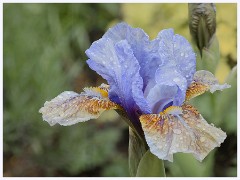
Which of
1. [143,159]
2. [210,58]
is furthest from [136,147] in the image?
[210,58]

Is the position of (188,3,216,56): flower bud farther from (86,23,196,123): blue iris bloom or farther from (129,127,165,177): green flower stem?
(129,127,165,177): green flower stem

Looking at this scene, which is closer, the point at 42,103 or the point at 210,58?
the point at 210,58

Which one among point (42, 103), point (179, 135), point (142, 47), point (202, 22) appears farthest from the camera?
point (42, 103)

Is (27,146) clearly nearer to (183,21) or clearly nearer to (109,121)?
(109,121)

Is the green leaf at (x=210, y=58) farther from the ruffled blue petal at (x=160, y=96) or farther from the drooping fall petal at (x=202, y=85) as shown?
the ruffled blue petal at (x=160, y=96)

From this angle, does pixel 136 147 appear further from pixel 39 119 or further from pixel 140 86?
pixel 39 119

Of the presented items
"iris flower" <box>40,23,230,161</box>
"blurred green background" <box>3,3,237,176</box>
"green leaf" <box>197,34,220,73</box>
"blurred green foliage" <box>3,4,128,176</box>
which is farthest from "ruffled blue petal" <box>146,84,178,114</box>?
"blurred green foliage" <box>3,4,128,176</box>

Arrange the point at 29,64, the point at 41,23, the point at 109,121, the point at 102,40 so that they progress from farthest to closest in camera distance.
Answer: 1. the point at 109,121
2. the point at 41,23
3. the point at 29,64
4. the point at 102,40

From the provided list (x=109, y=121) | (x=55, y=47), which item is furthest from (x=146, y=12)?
(x=109, y=121)
